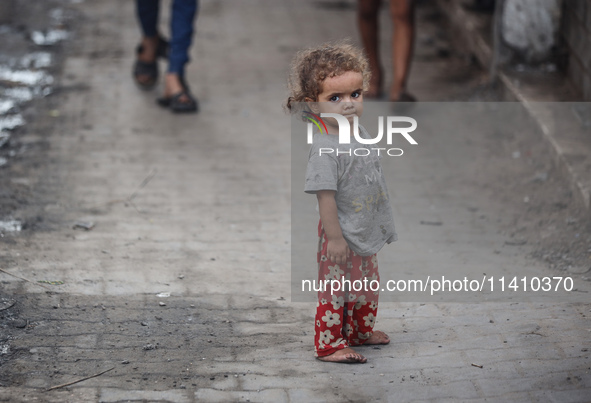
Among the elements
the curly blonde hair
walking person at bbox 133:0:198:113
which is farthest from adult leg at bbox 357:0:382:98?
the curly blonde hair

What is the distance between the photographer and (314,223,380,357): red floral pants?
3164mm

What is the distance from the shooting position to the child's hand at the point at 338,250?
3.04 m

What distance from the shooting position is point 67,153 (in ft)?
18.2

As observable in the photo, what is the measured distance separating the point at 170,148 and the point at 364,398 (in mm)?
3245

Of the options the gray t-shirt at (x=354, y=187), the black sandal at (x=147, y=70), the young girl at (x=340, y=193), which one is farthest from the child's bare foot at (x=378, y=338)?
the black sandal at (x=147, y=70)

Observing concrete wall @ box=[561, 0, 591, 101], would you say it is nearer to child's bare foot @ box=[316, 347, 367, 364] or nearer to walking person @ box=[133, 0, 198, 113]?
walking person @ box=[133, 0, 198, 113]

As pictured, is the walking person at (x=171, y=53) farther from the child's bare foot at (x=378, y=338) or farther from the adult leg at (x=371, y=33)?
the child's bare foot at (x=378, y=338)

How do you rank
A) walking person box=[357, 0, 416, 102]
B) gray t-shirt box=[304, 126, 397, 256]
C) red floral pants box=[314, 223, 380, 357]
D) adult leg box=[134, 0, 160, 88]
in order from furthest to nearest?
adult leg box=[134, 0, 160, 88], walking person box=[357, 0, 416, 102], red floral pants box=[314, 223, 380, 357], gray t-shirt box=[304, 126, 397, 256]

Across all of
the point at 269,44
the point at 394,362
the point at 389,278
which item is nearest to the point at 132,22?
the point at 269,44

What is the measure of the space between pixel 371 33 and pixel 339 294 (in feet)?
12.5

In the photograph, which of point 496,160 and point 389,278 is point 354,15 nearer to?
point 496,160

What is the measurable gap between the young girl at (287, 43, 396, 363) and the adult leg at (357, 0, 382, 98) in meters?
3.41

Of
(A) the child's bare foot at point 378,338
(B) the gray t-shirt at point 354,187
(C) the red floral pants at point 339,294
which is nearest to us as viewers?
(B) the gray t-shirt at point 354,187

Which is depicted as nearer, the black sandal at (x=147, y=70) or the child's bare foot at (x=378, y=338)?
the child's bare foot at (x=378, y=338)
